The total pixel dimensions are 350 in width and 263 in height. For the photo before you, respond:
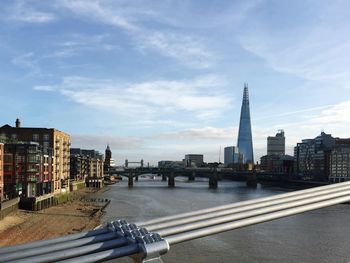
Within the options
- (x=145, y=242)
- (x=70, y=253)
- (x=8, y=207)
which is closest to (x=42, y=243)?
(x=70, y=253)

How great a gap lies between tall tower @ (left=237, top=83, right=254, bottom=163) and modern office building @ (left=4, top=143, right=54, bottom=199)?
12341cm

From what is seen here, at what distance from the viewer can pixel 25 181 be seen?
53219 mm

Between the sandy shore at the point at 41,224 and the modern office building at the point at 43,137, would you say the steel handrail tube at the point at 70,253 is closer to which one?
the sandy shore at the point at 41,224

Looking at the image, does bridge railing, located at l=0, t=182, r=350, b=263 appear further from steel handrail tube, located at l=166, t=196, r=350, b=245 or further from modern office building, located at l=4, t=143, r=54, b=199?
modern office building, located at l=4, t=143, r=54, b=199

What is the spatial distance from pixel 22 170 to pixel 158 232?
52954 millimetres

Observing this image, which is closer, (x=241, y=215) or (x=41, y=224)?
(x=241, y=215)

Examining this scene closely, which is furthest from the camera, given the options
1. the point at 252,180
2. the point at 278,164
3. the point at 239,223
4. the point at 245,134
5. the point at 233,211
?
the point at 245,134

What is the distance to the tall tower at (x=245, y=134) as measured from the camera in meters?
174

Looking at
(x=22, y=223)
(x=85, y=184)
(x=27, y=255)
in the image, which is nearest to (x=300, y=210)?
(x=27, y=255)

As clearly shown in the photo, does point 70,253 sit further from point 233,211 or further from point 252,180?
point 252,180

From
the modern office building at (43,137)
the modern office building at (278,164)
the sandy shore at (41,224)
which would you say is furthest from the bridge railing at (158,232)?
the modern office building at (278,164)

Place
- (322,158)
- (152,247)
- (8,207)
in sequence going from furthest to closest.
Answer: (322,158) → (8,207) → (152,247)

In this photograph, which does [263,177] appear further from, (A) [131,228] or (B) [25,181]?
(A) [131,228]

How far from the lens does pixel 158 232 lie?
9.45 ft
